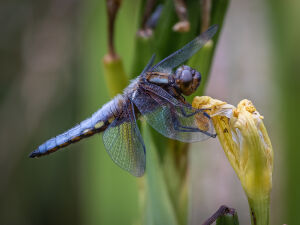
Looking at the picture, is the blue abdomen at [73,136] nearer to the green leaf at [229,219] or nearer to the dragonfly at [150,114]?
the dragonfly at [150,114]

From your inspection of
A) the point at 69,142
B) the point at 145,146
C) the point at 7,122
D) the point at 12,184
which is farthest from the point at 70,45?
the point at 145,146

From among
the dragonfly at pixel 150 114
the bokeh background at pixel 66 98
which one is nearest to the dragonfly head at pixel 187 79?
the dragonfly at pixel 150 114

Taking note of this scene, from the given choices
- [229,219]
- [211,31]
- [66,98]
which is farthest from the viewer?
[66,98]

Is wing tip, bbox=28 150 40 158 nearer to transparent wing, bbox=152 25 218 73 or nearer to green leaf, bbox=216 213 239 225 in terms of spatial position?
transparent wing, bbox=152 25 218 73

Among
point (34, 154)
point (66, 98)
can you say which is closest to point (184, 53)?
point (34, 154)

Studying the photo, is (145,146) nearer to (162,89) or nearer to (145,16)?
(162,89)

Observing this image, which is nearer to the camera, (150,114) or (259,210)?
(259,210)

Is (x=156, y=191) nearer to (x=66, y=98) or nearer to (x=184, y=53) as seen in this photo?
(x=184, y=53)
